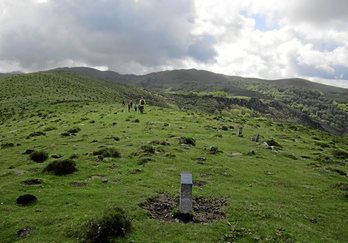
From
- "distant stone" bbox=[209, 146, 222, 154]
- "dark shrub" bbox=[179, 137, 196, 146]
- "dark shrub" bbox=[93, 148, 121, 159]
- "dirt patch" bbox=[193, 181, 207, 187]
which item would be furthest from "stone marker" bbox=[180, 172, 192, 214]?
"dark shrub" bbox=[179, 137, 196, 146]

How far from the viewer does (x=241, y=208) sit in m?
21.0

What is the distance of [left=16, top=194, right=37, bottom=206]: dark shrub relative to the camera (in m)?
20.6

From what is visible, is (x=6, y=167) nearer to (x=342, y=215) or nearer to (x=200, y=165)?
(x=200, y=165)

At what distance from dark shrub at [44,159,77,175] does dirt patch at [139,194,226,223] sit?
7.77 metres

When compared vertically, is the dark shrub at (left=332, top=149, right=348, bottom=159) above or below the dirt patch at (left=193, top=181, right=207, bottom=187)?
below

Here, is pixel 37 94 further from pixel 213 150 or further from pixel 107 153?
pixel 107 153

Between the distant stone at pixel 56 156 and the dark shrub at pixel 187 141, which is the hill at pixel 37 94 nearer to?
the dark shrub at pixel 187 141

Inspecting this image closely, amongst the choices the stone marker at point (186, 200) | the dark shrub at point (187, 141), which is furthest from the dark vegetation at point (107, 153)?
the stone marker at point (186, 200)

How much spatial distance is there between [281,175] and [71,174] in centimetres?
1673

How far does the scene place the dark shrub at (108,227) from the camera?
1603 cm

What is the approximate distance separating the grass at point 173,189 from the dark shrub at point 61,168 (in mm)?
882

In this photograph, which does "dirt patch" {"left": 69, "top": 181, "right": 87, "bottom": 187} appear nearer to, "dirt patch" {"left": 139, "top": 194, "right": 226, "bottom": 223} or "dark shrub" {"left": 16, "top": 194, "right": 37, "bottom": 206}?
"dark shrub" {"left": 16, "top": 194, "right": 37, "bottom": 206}

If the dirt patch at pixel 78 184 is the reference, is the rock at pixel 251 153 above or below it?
below

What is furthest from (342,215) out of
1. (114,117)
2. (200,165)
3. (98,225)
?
(114,117)
